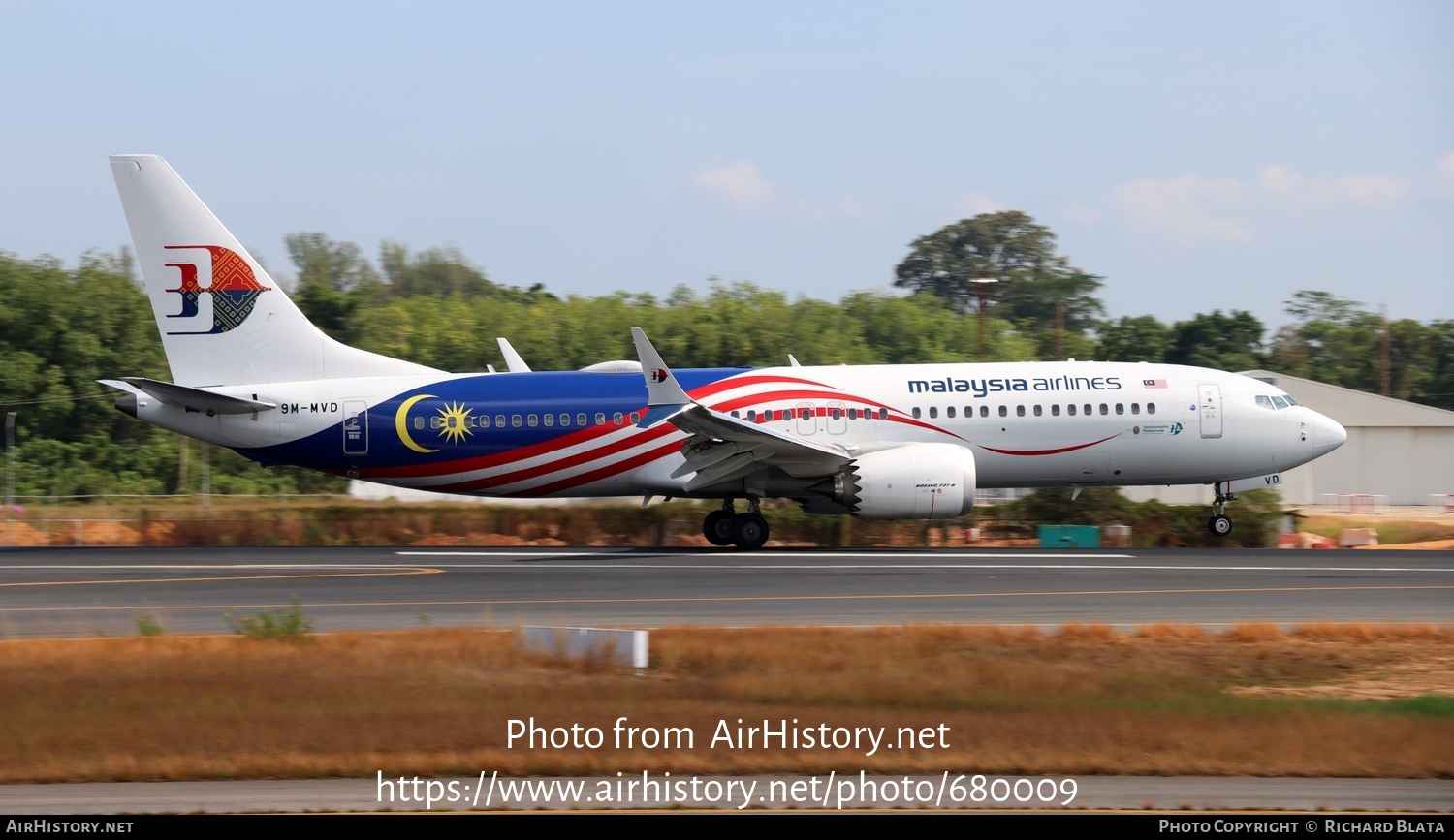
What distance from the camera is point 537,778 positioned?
9.91 metres

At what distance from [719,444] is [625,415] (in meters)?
2.38

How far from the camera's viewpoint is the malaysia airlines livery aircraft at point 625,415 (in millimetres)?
27984

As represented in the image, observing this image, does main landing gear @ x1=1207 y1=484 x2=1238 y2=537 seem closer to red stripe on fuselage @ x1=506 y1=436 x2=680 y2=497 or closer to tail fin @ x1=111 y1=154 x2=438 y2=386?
red stripe on fuselage @ x1=506 y1=436 x2=680 y2=497

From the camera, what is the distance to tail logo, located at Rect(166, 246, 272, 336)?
2889cm

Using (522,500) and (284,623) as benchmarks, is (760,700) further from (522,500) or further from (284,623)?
(522,500)

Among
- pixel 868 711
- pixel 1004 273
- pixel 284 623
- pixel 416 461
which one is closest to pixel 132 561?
pixel 416 461

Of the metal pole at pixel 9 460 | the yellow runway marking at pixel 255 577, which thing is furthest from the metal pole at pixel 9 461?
the yellow runway marking at pixel 255 577

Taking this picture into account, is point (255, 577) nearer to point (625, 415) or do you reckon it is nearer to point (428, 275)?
point (625, 415)

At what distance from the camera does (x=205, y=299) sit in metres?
28.9

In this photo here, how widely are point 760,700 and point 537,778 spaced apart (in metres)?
3.00

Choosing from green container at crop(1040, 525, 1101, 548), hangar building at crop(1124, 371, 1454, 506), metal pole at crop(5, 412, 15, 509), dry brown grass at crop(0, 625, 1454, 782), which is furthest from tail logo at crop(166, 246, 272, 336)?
hangar building at crop(1124, 371, 1454, 506)

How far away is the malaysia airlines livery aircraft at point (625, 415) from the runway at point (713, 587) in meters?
1.70

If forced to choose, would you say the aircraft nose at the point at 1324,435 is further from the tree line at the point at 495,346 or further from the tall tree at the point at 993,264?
the tall tree at the point at 993,264

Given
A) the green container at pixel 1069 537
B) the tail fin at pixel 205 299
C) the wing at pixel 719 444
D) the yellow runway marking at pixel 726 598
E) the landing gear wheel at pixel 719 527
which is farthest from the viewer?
the green container at pixel 1069 537
